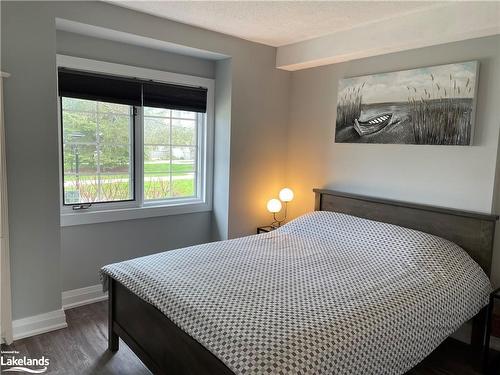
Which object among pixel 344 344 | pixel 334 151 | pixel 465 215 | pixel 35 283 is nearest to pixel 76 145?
pixel 35 283

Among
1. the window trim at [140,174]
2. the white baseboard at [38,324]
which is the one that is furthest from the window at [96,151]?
the white baseboard at [38,324]

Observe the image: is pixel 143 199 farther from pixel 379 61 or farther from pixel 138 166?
pixel 379 61

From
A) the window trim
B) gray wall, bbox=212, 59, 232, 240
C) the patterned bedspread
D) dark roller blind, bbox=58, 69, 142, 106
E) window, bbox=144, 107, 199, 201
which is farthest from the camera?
gray wall, bbox=212, 59, 232, 240

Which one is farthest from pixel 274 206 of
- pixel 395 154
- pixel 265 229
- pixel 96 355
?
pixel 96 355

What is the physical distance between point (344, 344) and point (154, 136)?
2551 millimetres

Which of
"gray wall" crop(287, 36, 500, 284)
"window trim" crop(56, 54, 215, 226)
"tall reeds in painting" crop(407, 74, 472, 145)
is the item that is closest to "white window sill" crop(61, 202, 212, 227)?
"window trim" crop(56, 54, 215, 226)

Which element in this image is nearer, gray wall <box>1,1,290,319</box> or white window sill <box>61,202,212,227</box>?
gray wall <box>1,1,290,319</box>

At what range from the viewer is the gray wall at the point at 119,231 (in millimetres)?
3012

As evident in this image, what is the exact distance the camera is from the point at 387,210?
3.03 m

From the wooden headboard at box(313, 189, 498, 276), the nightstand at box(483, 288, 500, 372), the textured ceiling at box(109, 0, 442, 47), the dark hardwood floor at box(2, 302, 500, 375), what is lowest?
the dark hardwood floor at box(2, 302, 500, 375)

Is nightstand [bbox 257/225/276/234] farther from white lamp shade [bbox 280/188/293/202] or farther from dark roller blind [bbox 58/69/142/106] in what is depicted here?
dark roller blind [bbox 58/69/142/106]

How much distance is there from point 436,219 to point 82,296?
2.91m

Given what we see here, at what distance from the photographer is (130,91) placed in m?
3.20

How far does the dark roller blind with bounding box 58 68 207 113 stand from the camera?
2.90 metres
